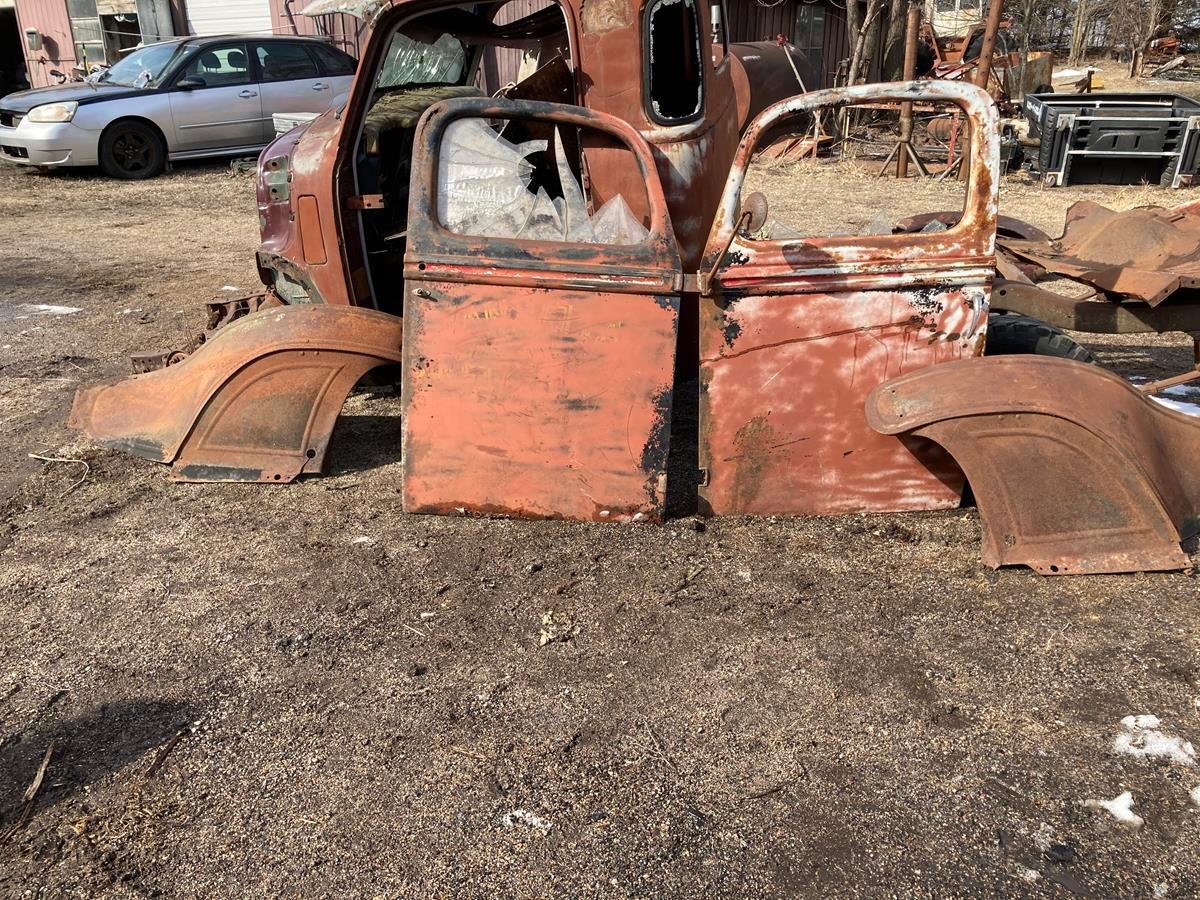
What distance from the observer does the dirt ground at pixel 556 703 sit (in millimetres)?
2215

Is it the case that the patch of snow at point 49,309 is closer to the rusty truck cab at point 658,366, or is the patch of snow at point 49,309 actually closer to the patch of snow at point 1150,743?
the rusty truck cab at point 658,366

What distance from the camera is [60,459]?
431 centimetres

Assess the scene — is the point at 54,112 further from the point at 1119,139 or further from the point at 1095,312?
the point at 1119,139

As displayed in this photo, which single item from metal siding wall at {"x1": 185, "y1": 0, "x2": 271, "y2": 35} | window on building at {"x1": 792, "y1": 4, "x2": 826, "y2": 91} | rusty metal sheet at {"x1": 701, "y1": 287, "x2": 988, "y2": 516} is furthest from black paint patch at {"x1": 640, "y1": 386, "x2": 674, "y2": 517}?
window on building at {"x1": 792, "y1": 4, "x2": 826, "y2": 91}

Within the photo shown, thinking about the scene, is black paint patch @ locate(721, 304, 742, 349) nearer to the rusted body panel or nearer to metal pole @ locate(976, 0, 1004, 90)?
the rusted body panel

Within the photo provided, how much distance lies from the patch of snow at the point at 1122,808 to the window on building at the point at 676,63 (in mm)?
3093

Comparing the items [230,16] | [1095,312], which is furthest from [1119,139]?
[230,16]

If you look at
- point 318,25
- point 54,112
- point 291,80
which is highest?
point 318,25

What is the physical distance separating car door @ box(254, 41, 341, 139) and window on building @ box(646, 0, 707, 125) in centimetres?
971

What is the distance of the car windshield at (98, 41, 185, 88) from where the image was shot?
11.9 metres

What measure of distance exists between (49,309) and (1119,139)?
1111cm

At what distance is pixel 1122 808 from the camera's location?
2336 millimetres

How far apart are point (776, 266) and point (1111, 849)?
2.11 meters

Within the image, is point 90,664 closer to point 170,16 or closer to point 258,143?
point 258,143
